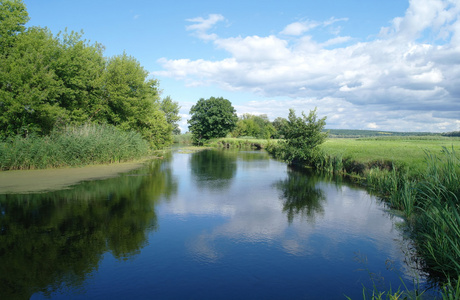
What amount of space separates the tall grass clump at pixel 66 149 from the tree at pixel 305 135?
13751 mm

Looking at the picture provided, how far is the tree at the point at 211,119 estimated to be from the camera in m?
67.7

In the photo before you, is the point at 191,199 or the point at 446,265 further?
the point at 191,199

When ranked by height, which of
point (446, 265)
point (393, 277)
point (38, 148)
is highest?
point (38, 148)

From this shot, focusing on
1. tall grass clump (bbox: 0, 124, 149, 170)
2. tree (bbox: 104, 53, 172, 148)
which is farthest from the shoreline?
tree (bbox: 104, 53, 172, 148)

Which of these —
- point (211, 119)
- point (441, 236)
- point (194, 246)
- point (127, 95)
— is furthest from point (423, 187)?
point (211, 119)

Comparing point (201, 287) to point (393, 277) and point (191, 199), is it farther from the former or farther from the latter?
point (191, 199)

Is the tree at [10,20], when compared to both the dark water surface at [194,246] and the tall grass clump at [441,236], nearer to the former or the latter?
the dark water surface at [194,246]

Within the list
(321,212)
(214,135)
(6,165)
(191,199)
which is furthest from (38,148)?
(214,135)

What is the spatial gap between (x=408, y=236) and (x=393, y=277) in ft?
8.93

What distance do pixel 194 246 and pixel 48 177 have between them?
1242 centimetres

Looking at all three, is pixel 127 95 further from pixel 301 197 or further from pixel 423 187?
pixel 423 187

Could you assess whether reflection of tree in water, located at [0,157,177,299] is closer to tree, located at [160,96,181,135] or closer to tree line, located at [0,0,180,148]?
tree line, located at [0,0,180,148]

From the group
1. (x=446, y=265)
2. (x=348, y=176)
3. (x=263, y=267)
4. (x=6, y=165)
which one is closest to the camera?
(x=446, y=265)

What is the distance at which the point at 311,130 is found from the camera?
2491 centimetres
